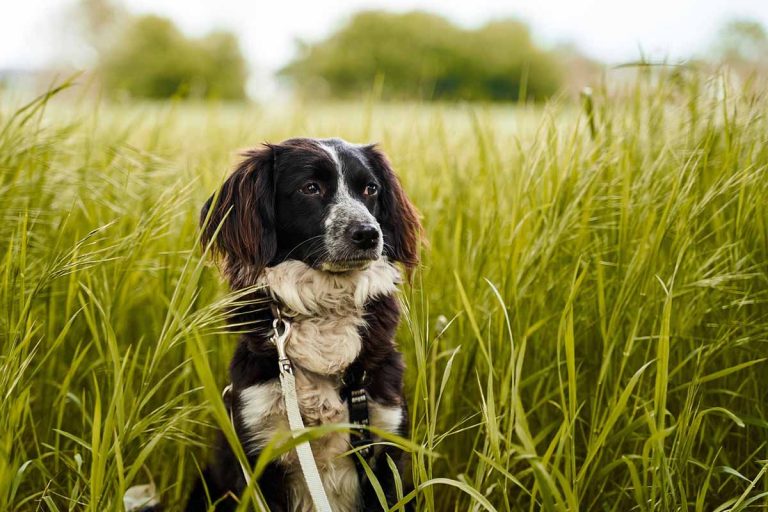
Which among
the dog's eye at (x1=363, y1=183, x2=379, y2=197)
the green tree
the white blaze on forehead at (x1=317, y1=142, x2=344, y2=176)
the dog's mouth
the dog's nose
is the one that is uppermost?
the green tree

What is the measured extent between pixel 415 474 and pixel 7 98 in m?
3.27

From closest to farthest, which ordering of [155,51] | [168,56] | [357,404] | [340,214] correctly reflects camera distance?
[357,404], [340,214], [168,56], [155,51]

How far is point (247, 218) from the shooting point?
7.28ft

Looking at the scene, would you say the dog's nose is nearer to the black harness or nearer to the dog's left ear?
the dog's left ear

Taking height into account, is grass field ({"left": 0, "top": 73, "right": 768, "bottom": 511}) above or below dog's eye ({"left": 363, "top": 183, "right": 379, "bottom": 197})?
below

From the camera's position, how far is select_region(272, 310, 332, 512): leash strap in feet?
5.35

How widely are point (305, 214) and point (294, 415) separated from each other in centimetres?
79

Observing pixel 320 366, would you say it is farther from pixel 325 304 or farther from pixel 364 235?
pixel 364 235

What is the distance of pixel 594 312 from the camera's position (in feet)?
7.39

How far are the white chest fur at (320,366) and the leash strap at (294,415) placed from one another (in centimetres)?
8

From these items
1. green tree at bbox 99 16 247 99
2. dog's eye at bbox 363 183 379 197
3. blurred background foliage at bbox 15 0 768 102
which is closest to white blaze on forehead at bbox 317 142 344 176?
dog's eye at bbox 363 183 379 197

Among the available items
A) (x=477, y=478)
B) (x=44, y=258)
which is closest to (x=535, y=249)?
(x=477, y=478)

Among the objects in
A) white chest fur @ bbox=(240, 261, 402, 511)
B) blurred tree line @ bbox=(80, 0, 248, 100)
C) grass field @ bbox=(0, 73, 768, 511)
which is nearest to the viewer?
grass field @ bbox=(0, 73, 768, 511)

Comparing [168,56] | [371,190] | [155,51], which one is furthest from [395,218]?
[155,51]
